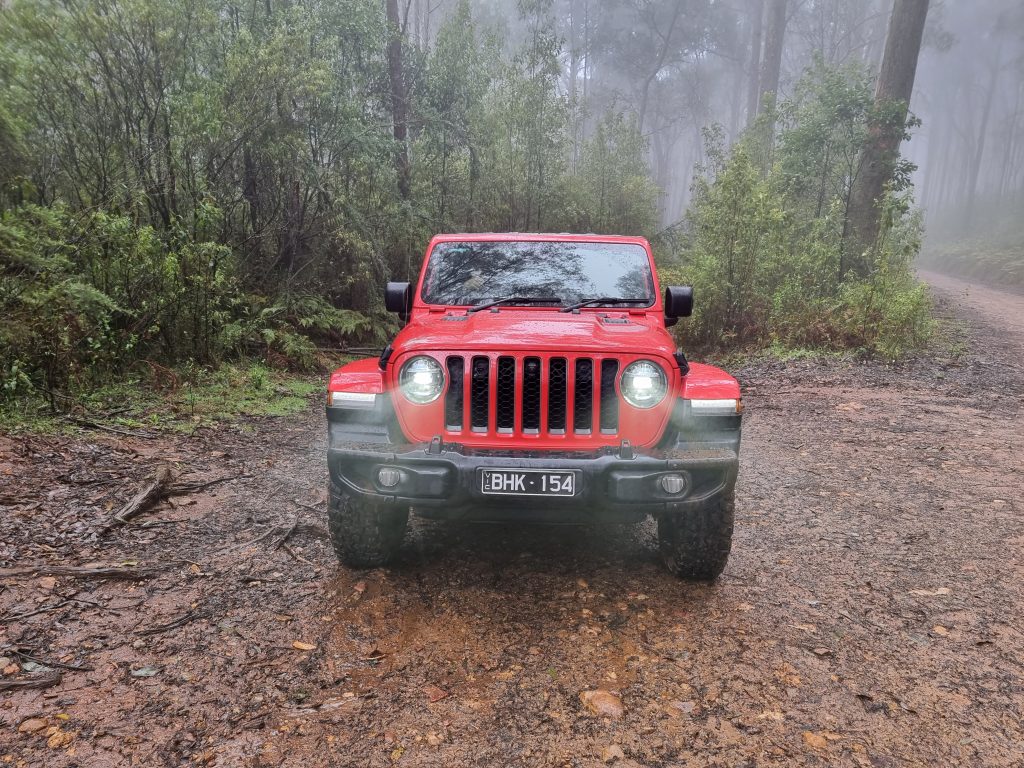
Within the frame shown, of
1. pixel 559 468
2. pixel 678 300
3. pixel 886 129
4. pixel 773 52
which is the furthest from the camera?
pixel 773 52

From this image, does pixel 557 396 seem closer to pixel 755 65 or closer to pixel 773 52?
pixel 773 52

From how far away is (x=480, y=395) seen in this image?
324cm

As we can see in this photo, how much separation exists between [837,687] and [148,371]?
6.97m

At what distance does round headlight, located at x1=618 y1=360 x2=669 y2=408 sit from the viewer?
3215 mm

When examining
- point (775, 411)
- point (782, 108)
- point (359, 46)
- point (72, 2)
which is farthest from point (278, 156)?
point (782, 108)

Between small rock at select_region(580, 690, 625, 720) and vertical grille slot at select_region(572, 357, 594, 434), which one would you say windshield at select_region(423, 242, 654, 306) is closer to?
vertical grille slot at select_region(572, 357, 594, 434)

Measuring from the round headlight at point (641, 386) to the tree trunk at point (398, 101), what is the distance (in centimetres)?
953

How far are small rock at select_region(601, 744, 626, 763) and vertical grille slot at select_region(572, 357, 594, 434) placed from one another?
1.40 meters

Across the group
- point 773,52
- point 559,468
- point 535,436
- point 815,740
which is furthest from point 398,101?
point 773,52

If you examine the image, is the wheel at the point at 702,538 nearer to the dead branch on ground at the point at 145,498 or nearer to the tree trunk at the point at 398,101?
the dead branch on ground at the point at 145,498

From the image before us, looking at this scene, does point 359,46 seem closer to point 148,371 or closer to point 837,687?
point 148,371

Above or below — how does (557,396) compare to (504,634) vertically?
above

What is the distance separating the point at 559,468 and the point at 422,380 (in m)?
0.84

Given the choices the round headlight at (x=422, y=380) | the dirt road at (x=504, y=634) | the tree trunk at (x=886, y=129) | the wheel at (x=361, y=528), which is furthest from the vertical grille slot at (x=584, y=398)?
the tree trunk at (x=886, y=129)
